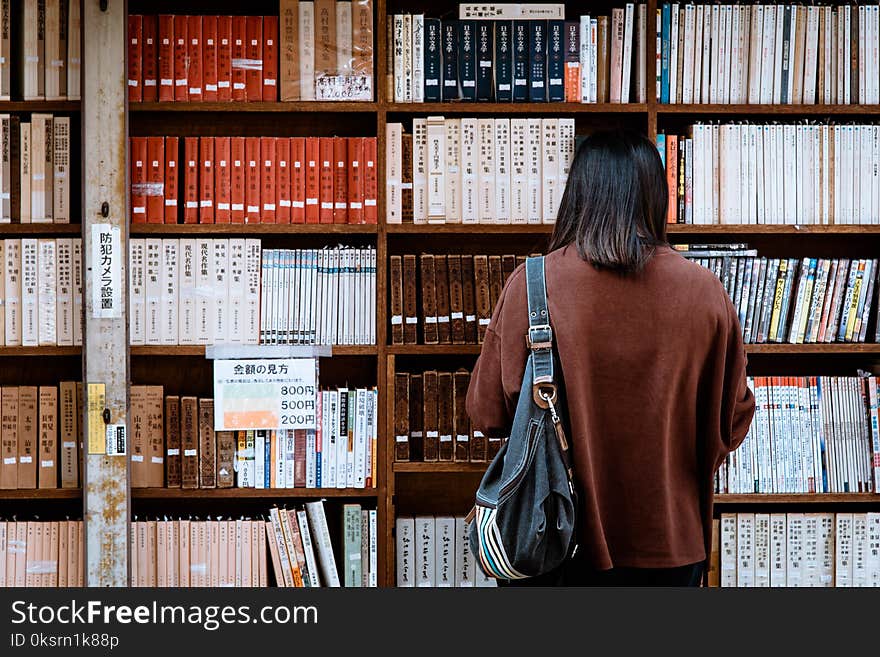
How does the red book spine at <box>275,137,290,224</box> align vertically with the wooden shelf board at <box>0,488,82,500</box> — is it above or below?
above

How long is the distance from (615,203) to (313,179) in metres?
1.04

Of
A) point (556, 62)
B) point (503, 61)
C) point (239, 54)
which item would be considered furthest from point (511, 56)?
point (239, 54)

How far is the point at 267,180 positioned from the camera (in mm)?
2455

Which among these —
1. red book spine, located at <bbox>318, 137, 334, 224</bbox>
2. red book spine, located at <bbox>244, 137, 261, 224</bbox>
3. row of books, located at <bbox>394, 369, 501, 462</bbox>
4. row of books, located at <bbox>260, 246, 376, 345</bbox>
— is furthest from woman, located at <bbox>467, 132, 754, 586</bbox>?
red book spine, located at <bbox>244, 137, 261, 224</bbox>

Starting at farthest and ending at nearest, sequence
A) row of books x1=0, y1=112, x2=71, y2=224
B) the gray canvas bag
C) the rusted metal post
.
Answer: row of books x1=0, y1=112, x2=71, y2=224
the rusted metal post
the gray canvas bag

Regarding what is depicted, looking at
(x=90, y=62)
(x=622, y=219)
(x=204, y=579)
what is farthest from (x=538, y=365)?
(x=90, y=62)

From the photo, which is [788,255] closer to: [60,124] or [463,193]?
[463,193]

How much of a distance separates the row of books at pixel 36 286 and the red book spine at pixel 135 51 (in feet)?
1.54

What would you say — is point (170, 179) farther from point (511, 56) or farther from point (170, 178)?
point (511, 56)

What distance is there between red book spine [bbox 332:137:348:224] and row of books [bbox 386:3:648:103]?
0.20 m

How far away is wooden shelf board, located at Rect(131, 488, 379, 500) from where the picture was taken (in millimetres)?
2449

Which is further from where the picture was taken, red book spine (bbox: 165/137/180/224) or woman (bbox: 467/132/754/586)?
red book spine (bbox: 165/137/180/224)

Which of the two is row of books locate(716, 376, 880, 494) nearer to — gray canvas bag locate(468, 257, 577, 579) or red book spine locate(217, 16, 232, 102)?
gray canvas bag locate(468, 257, 577, 579)

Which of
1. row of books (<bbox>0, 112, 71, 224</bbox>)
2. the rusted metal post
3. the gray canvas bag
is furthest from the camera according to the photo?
row of books (<bbox>0, 112, 71, 224</bbox>)
